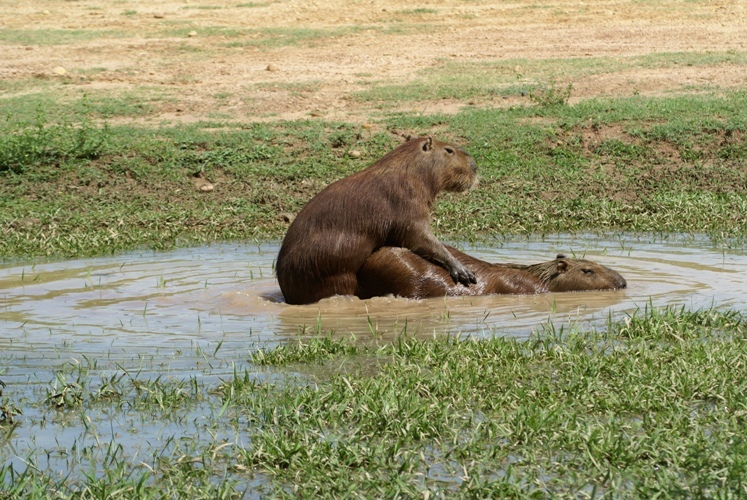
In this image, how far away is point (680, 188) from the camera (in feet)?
37.1

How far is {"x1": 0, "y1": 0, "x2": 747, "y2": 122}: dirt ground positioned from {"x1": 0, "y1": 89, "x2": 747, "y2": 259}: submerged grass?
5.25 feet

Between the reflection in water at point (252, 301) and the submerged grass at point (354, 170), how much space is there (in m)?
0.61

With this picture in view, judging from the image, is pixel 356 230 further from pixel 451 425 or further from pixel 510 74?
pixel 510 74

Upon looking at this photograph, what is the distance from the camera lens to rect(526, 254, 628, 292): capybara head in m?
8.09

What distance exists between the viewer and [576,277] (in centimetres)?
810

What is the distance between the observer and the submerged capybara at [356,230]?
7.55 meters

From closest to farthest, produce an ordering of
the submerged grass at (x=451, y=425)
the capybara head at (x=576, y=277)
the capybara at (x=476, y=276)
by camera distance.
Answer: the submerged grass at (x=451, y=425), the capybara at (x=476, y=276), the capybara head at (x=576, y=277)

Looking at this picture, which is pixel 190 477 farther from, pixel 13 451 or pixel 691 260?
pixel 691 260

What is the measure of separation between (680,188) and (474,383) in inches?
266

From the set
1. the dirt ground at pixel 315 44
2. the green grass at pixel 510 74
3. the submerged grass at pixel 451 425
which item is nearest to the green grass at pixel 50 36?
the dirt ground at pixel 315 44

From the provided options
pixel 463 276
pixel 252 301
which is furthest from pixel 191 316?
pixel 463 276

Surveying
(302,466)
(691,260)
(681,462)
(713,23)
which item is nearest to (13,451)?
(302,466)

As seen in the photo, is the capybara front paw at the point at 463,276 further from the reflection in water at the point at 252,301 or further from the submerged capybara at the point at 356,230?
the reflection in water at the point at 252,301

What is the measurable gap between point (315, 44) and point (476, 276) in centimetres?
1233
